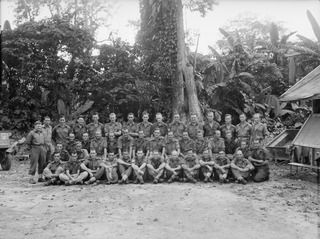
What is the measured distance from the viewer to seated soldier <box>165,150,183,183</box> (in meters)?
9.61

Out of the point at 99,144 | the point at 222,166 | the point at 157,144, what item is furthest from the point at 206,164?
the point at 99,144

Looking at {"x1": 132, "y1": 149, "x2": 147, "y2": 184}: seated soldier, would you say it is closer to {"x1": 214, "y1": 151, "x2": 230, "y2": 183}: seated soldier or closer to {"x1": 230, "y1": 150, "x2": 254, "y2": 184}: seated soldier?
{"x1": 214, "y1": 151, "x2": 230, "y2": 183}: seated soldier

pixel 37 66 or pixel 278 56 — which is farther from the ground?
pixel 278 56

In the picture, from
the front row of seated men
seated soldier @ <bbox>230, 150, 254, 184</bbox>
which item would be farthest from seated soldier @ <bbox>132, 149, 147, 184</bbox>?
seated soldier @ <bbox>230, 150, 254, 184</bbox>

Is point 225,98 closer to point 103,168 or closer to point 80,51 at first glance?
point 80,51

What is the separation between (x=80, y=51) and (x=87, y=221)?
10.8 metres

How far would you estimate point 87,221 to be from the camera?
6141 millimetres

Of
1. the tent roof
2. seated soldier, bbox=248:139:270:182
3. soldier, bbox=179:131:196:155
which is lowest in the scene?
seated soldier, bbox=248:139:270:182

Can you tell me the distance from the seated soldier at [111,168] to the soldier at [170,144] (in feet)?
5.04

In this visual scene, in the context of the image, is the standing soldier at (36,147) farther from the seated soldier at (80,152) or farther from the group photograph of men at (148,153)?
the seated soldier at (80,152)

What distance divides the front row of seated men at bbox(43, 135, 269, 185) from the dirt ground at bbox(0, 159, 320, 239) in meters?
0.38

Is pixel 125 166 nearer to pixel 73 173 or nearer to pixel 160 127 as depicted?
pixel 73 173

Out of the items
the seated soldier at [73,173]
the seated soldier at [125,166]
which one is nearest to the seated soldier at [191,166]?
the seated soldier at [125,166]

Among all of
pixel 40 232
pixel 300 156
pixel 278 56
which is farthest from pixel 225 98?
pixel 40 232
